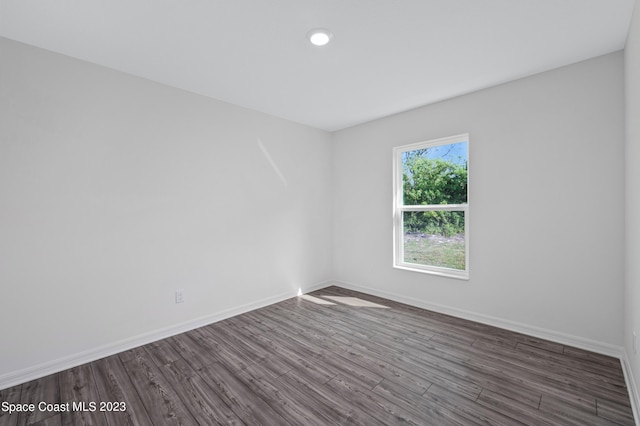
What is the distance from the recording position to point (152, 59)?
2365 mm

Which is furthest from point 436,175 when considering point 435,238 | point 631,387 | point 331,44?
point 631,387

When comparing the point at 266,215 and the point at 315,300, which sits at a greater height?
the point at 266,215

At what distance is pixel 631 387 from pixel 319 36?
3.12 metres

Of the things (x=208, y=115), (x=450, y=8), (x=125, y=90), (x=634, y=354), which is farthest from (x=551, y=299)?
(x=125, y=90)

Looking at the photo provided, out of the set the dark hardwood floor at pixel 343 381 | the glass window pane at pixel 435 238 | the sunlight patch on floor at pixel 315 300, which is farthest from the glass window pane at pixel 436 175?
the sunlight patch on floor at pixel 315 300

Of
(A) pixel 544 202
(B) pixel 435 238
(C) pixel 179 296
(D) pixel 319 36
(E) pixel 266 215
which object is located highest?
(D) pixel 319 36

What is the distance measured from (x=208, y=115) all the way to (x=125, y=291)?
191 cm

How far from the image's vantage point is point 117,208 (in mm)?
2512

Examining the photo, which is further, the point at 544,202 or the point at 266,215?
the point at 266,215

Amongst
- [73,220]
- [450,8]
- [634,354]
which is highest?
[450,8]

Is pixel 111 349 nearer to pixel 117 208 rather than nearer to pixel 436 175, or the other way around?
pixel 117 208

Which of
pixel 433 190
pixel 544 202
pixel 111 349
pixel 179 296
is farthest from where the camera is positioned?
pixel 433 190

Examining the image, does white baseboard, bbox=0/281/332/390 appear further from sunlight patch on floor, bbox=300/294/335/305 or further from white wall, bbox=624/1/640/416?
white wall, bbox=624/1/640/416

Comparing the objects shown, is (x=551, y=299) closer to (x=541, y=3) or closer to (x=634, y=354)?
(x=634, y=354)
